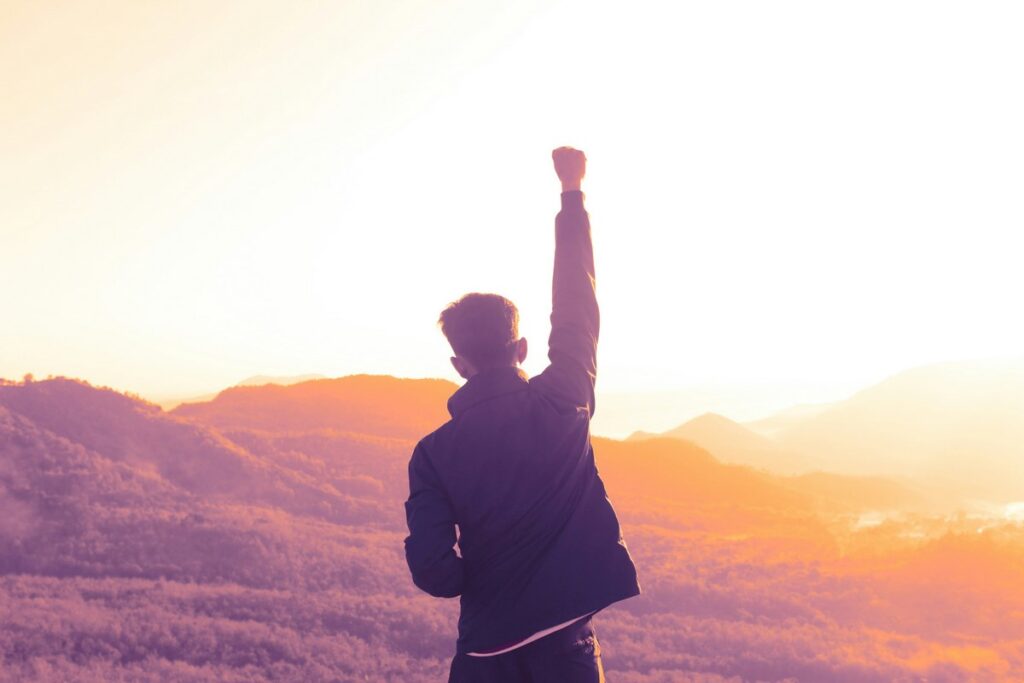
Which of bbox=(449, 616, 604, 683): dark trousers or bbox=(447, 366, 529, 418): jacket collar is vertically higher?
bbox=(447, 366, 529, 418): jacket collar

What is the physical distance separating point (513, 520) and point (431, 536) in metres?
0.25

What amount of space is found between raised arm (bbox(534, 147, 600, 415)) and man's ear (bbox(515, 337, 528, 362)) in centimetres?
8

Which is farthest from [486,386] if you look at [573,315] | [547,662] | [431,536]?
[547,662]

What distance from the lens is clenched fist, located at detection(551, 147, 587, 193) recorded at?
308 centimetres

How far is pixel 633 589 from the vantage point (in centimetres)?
272

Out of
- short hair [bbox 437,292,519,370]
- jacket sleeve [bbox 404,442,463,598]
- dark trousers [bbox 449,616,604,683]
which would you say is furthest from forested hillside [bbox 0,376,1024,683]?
short hair [bbox 437,292,519,370]

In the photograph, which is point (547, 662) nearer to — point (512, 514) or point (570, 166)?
point (512, 514)

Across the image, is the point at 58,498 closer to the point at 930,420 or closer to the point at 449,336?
the point at 449,336

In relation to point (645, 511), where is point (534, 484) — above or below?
above

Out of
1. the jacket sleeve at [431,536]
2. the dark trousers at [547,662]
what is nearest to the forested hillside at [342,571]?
the dark trousers at [547,662]

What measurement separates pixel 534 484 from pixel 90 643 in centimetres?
1294

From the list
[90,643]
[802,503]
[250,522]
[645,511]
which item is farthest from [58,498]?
[802,503]

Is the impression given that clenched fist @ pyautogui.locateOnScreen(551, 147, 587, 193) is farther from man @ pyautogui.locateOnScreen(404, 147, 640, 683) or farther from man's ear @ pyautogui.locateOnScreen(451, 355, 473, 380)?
man's ear @ pyautogui.locateOnScreen(451, 355, 473, 380)

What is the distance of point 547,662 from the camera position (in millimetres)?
2582
